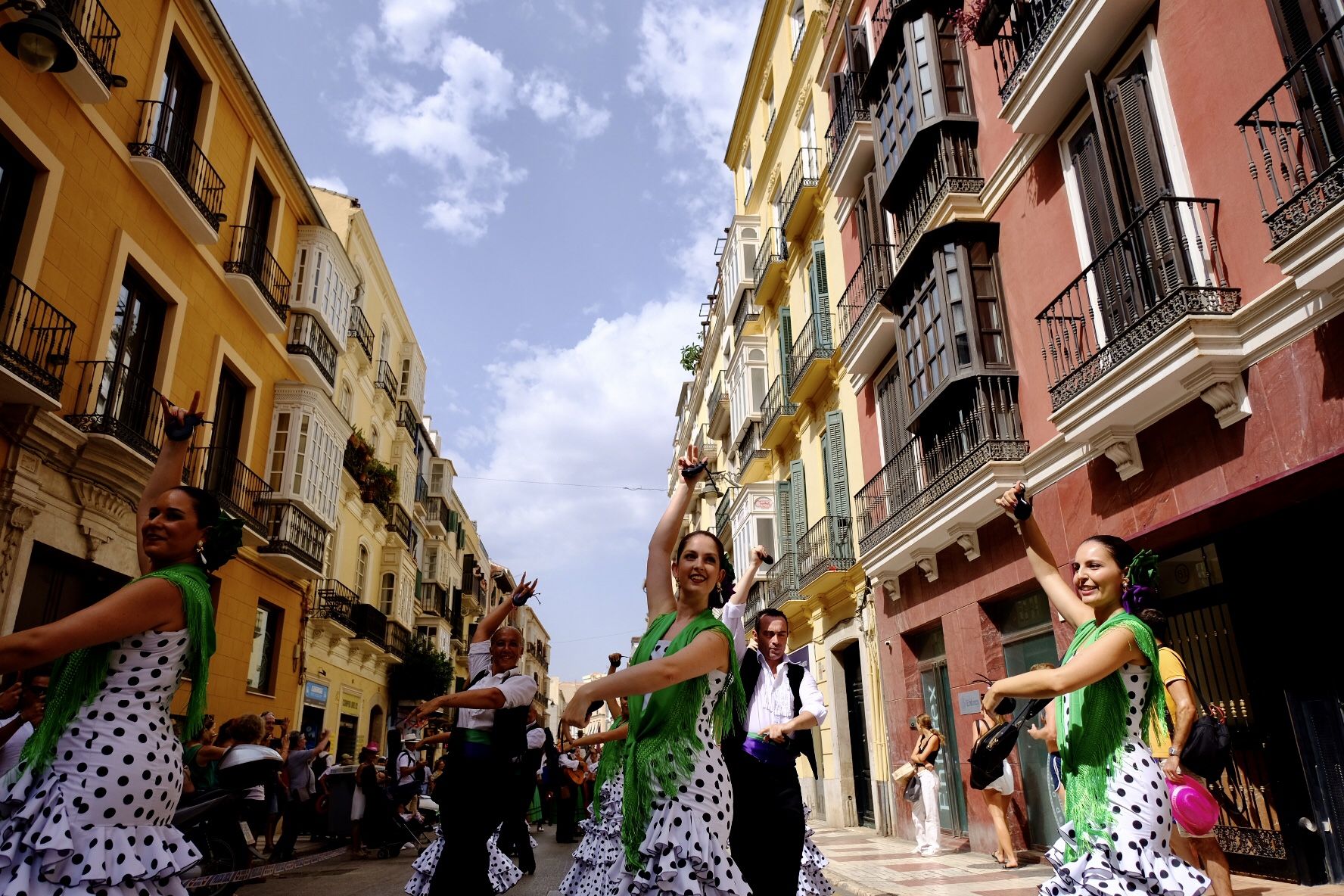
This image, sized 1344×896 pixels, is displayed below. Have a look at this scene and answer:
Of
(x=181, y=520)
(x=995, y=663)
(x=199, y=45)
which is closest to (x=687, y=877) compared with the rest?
(x=181, y=520)

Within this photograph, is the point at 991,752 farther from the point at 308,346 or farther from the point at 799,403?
the point at 308,346

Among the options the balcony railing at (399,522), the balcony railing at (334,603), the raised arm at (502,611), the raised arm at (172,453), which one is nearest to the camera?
the raised arm at (172,453)

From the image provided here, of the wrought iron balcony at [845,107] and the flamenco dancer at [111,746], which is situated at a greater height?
the wrought iron balcony at [845,107]

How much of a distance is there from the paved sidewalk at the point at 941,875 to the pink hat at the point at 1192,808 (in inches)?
82.9

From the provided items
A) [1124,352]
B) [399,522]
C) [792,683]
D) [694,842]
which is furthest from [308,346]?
[694,842]

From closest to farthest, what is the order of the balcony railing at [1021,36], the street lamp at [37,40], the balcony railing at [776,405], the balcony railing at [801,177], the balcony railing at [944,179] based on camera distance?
the street lamp at [37,40], the balcony railing at [1021,36], the balcony railing at [944,179], the balcony railing at [801,177], the balcony railing at [776,405]

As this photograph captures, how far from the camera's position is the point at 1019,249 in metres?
11.1

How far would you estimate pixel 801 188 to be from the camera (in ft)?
64.8

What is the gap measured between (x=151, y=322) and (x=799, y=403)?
1291cm

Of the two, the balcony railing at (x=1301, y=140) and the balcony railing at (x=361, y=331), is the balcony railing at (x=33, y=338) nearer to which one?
the balcony railing at (x=1301, y=140)

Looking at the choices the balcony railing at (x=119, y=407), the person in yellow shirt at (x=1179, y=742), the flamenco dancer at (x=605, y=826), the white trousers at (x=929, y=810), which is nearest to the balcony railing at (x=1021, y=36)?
the person in yellow shirt at (x=1179, y=742)

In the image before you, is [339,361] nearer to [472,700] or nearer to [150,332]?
[150,332]

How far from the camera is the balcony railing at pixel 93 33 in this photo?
1092cm

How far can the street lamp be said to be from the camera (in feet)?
23.8
